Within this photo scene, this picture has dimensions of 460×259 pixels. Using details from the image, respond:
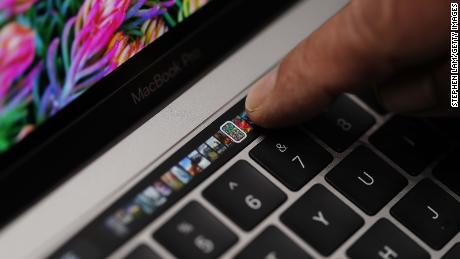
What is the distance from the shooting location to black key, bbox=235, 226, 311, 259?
48 cm

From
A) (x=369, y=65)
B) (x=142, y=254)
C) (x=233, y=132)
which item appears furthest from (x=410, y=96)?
(x=142, y=254)

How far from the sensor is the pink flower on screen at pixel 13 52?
0.46 m

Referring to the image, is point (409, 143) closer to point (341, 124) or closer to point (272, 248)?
point (341, 124)

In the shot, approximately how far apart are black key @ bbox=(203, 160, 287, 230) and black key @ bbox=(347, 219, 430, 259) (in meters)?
0.07

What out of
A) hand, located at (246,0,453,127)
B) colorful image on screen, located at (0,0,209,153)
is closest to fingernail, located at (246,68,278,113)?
hand, located at (246,0,453,127)

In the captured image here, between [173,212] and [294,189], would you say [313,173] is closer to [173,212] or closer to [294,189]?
[294,189]

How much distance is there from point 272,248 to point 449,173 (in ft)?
0.61

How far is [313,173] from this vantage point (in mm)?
531

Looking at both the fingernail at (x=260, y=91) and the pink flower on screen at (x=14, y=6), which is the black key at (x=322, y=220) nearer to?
the fingernail at (x=260, y=91)

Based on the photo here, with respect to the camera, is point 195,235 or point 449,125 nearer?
point 195,235

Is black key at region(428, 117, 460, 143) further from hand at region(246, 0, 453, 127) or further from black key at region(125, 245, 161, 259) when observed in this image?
black key at region(125, 245, 161, 259)

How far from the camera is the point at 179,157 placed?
20.6 inches

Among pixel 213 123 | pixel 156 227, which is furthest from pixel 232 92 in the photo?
pixel 156 227

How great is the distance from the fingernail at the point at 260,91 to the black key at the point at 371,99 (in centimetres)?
9
